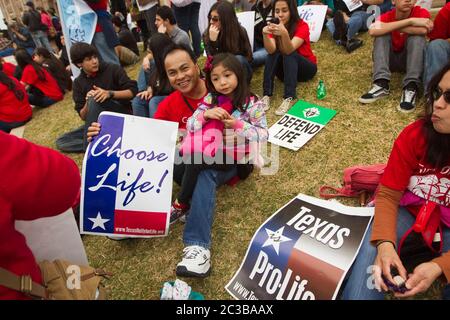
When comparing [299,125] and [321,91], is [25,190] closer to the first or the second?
[299,125]

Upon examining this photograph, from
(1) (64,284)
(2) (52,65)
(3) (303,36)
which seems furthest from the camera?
(2) (52,65)

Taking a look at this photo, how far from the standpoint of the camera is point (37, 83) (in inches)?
236

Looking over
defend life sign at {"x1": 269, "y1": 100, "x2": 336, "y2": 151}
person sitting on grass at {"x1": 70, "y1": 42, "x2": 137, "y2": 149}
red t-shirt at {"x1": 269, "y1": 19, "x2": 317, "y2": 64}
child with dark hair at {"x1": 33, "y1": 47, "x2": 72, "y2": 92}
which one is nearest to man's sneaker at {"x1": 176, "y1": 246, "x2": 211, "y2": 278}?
defend life sign at {"x1": 269, "y1": 100, "x2": 336, "y2": 151}

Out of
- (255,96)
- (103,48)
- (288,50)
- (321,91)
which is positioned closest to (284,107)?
(321,91)

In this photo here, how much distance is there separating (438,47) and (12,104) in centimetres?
605

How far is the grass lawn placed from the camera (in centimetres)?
226

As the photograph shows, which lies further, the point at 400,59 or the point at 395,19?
the point at 400,59

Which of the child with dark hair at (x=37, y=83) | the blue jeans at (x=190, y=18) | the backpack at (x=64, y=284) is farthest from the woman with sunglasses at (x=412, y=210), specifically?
the child with dark hair at (x=37, y=83)

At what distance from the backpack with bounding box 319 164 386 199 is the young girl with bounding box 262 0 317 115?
1.34 m

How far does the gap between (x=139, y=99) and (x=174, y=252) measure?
1825 mm

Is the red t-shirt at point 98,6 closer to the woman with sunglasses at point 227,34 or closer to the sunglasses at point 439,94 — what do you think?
the woman with sunglasses at point 227,34
